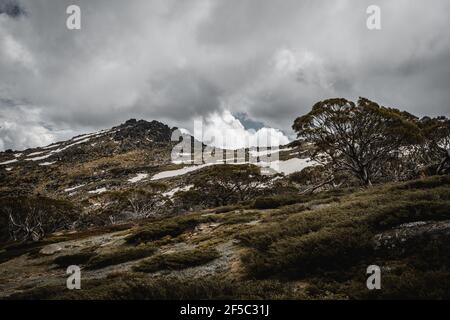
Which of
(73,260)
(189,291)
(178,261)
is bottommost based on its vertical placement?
(73,260)

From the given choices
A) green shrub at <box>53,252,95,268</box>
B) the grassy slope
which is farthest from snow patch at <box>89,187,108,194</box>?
the grassy slope

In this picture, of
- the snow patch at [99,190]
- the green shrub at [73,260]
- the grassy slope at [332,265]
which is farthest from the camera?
the snow patch at [99,190]

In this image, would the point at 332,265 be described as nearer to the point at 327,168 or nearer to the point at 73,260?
the point at 73,260

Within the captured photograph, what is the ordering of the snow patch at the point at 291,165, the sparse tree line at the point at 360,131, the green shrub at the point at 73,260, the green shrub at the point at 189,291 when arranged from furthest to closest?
the snow patch at the point at 291,165 → the sparse tree line at the point at 360,131 → the green shrub at the point at 73,260 → the green shrub at the point at 189,291

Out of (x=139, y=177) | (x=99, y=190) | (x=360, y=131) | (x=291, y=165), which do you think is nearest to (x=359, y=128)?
(x=360, y=131)

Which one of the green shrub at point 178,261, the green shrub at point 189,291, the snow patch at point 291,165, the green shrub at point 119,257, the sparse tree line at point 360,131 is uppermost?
the snow patch at point 291,165

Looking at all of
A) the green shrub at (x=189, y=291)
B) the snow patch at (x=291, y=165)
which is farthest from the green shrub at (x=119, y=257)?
the snow patch at (x=291, y=165)

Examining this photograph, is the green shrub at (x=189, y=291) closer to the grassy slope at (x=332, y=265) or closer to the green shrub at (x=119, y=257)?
the grassy slope at (x=332, y=265)

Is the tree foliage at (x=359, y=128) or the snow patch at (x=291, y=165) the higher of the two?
the snow patch at (x=291, y=165)

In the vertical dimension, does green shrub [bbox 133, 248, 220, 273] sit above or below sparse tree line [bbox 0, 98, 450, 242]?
below

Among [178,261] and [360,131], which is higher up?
[360,131]

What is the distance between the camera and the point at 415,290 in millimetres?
5773

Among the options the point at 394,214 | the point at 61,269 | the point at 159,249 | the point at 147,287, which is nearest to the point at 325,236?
the point at 394,214

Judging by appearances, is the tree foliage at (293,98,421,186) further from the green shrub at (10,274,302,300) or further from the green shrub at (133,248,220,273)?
the green shrub at (10,274,302,300)
